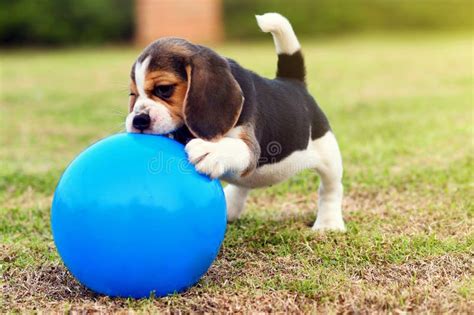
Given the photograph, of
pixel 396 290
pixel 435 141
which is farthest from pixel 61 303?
pixel 435 141

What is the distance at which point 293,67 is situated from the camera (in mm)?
4855

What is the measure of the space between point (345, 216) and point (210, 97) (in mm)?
1804

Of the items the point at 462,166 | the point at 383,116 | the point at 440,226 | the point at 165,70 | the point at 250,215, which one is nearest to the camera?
the point at 165,70

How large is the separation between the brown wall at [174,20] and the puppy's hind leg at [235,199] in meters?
21.4

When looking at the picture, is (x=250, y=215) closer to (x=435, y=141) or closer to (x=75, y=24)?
(x=435, y=141)

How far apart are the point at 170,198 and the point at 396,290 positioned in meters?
1.25

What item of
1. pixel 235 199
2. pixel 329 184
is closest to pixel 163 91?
pixel 235 199

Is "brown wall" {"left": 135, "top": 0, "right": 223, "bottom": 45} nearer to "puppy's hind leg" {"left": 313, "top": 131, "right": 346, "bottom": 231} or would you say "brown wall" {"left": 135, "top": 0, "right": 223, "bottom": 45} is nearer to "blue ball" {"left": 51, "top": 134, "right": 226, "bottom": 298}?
"puppy's hind leg" {"left": 313, "top": 131, "right": 346, "bottom": 231}

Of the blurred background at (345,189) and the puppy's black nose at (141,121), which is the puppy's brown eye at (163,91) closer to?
the puppy's black nose at (141,121)

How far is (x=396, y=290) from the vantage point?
3.62 m

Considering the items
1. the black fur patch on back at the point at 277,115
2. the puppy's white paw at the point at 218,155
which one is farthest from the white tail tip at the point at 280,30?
the puppy's white paw at the point at 218,155

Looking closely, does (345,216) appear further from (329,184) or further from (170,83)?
(170,83)

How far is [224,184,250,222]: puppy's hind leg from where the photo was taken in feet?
16.6

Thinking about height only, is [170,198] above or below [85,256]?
above
